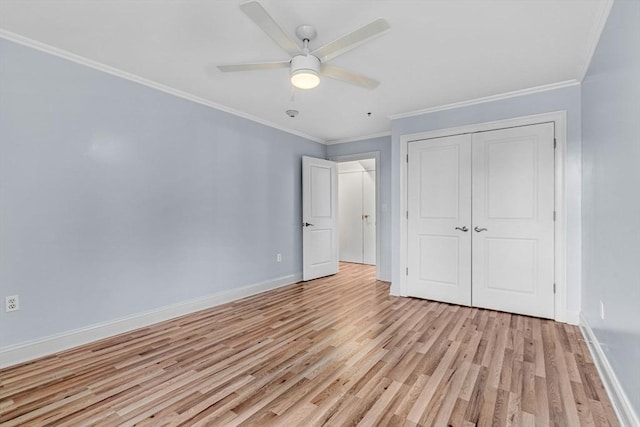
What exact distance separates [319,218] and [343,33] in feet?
10.9

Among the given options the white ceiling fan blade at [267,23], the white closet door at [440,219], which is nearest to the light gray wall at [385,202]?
the white closet door at [440,219]

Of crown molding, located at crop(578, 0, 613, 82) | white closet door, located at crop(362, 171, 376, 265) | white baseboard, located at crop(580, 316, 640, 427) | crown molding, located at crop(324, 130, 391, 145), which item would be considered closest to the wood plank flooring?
white baseboard, located at crop(580, 316, 640, 427)

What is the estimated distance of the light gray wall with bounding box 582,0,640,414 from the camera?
152 cm

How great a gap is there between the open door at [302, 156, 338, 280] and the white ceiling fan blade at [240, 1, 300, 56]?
10.1 ft

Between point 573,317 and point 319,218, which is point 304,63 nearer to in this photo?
point 319,218

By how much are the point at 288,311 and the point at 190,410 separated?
178 centimetres

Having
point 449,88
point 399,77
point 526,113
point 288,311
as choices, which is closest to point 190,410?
point 288,311

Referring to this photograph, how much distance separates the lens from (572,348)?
254 cm

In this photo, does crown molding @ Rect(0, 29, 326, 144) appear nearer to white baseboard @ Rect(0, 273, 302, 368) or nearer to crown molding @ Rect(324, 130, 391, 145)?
crown molding @ Rect(324, 130, 391, 145)

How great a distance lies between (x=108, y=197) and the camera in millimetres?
2795

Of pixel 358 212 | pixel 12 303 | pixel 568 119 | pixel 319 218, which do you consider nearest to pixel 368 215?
pixel 358 212

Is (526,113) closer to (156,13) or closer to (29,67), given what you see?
(156,13)

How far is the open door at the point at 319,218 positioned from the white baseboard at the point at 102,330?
1351mm

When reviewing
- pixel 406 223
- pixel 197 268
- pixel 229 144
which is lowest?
pixel 197 268
